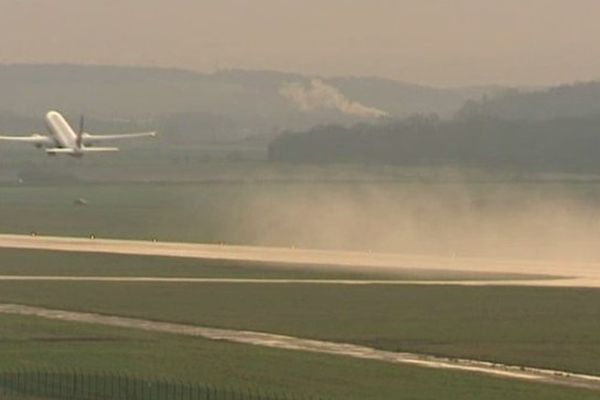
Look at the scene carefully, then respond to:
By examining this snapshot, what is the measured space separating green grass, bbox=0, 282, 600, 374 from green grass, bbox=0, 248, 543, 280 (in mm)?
7623

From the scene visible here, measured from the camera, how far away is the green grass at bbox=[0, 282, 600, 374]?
3337 inches

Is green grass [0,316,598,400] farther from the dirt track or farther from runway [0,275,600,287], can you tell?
runway [0,275,600,287]

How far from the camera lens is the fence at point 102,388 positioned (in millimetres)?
65938

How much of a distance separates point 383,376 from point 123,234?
319ft

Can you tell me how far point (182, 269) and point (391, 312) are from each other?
30.0m

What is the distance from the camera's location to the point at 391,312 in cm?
9912

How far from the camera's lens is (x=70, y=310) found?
9900cm

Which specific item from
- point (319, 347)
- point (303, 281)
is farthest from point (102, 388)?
point (303, 281)

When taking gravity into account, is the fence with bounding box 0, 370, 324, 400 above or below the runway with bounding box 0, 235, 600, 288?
below

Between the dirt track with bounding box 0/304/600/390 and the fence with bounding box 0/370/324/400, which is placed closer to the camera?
the fence with bounding box 0/370/324/400

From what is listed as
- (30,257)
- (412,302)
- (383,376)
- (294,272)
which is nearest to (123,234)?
(30,257)

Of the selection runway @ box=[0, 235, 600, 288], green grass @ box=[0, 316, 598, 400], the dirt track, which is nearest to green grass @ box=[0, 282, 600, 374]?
the dirt track

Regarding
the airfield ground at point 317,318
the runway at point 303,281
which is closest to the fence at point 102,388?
the airfield ground at point 317,318

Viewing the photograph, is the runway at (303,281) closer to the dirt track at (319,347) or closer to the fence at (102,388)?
the dirt track at (319,347)
